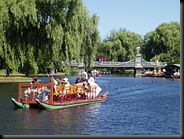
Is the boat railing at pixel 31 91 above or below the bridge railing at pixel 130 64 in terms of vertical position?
below

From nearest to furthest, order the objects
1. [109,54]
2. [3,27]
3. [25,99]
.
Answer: [25,99], [3,27], [109,54]

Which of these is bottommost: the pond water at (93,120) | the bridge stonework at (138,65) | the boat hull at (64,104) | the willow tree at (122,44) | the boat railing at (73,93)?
the pond water at (93,120)

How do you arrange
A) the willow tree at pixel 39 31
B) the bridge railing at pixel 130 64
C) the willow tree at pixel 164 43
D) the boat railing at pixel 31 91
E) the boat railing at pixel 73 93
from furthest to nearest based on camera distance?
the bridge railing at pixel 130 64 → the willow tree at pixel 164 43 → the willow tree at pixel 39 31 → the boat railing at pixel 73 93 → the boat railing at pixel 31 91

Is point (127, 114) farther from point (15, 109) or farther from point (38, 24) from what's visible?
point (38, 24)

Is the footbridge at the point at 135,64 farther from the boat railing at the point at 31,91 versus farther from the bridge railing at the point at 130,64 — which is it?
the boat railing at the point at 31,91

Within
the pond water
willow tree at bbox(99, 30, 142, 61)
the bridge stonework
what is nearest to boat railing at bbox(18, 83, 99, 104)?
the pond water

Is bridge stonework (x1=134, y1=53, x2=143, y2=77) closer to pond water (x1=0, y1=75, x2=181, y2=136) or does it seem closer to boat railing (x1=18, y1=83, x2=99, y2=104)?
boat railing (x1=18, y1=83, x2=99, y2=104)

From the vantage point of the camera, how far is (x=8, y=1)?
20.2 metres

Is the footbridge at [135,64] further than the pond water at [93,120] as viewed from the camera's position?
Yes

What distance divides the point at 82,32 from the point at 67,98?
4659 mm

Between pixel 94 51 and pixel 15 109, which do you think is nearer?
pixel 15 109

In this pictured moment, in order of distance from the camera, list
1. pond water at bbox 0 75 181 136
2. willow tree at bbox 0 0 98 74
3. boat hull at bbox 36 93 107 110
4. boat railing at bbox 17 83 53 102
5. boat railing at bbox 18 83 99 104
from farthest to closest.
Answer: willow tree at bbox 0 0 98 74, boat railing at bbox 17 83 53 102, boat railing at bbox 18 83 99 104, boat hull at bbox 36 93 107 110, pond water at bbox 0 75 181 136

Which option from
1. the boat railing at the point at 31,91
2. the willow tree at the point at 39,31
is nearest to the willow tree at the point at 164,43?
the willow tree at the point at 39,31

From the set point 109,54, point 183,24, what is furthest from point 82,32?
point 109,54
